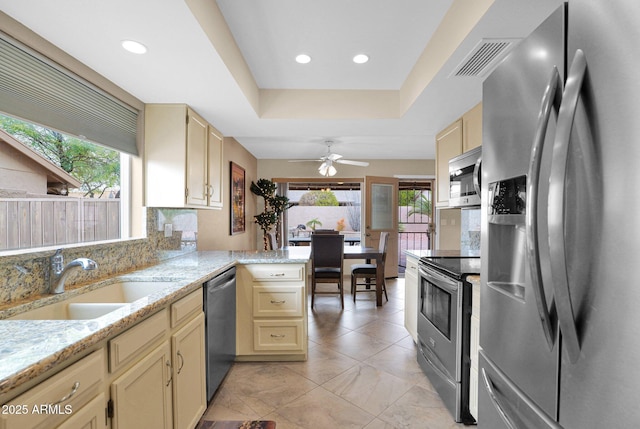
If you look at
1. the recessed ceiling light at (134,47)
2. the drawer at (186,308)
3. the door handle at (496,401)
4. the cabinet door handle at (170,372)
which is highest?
the recessed ceiling light at (134,47)

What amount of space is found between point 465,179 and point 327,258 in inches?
92.4

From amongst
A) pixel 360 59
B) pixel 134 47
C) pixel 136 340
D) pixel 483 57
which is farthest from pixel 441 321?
pixel 134 47

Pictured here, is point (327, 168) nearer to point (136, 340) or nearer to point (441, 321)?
point (441, 321)

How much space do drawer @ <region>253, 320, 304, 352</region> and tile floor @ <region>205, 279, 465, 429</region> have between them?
155 mm

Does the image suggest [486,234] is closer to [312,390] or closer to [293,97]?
[312,390]

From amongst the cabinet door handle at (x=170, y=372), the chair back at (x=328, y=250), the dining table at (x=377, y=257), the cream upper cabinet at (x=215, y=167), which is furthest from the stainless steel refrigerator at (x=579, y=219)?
the dining table at (x=377, y=257)

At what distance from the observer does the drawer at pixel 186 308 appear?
1.53m

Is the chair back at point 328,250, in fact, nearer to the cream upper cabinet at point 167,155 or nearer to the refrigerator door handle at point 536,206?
the cream upper cabinet at point 167,155

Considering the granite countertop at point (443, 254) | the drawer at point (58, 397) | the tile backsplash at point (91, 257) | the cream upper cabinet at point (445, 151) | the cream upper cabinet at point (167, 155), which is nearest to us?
the drawer at point (58, 397)

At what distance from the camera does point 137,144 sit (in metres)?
2.32

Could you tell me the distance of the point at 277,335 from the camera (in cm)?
259

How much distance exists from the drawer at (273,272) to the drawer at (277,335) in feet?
1.20

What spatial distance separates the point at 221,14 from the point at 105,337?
172cm

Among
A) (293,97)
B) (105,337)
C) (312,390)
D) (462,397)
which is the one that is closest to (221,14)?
(293,97)
